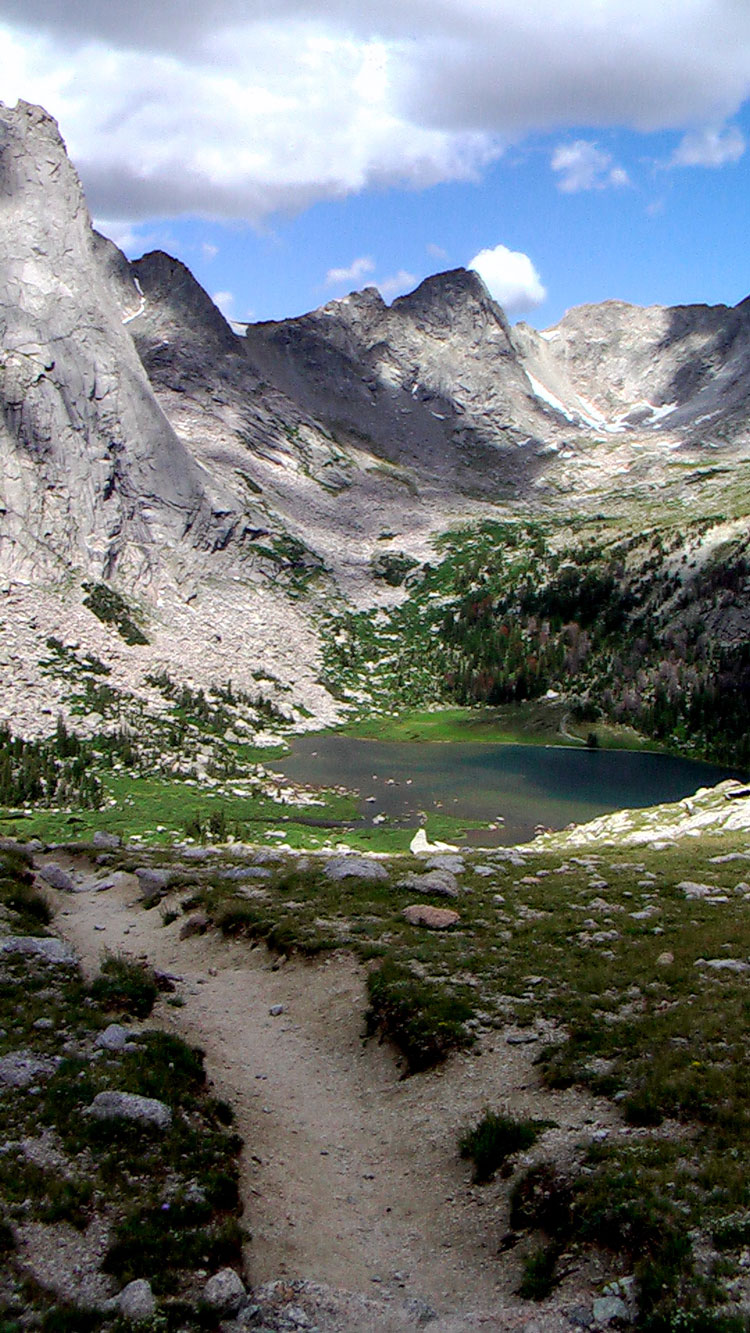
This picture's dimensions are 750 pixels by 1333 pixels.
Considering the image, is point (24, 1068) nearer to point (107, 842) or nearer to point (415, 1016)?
point (415, 1016)

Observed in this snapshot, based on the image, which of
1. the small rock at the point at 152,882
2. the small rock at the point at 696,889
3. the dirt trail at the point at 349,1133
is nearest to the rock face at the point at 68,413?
the small rock at the point at 152,882

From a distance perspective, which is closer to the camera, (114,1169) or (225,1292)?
(225,1292)

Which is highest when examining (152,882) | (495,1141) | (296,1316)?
(495,1141)

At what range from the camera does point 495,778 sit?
8494 centimetres

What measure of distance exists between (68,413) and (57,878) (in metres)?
108

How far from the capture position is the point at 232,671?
113m

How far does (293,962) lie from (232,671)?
94.0 meters

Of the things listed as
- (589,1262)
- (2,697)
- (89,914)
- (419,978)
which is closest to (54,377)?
(2,697)

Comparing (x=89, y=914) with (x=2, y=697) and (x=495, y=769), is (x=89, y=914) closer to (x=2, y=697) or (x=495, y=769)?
(x=2, y=697)

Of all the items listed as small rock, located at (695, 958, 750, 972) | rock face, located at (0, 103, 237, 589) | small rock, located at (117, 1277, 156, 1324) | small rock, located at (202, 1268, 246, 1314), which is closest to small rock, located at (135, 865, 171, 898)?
small rock, located at (695, 958, 750, 972)

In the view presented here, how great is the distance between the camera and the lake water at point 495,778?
228ft

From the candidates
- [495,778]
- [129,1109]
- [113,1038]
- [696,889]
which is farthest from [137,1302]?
[495,778]

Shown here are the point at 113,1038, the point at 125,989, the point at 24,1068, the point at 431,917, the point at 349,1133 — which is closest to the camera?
the point at 24,1068

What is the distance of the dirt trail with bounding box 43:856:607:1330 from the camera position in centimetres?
1035
